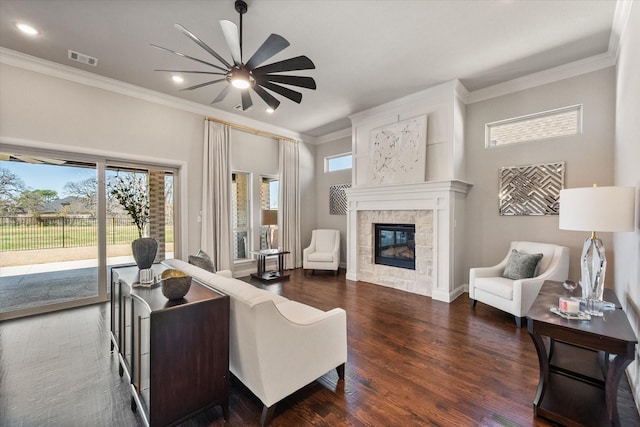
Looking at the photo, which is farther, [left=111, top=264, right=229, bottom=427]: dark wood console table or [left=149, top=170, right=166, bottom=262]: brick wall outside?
[left=149, top=170, right=166, bottom=262]: brick wall outside

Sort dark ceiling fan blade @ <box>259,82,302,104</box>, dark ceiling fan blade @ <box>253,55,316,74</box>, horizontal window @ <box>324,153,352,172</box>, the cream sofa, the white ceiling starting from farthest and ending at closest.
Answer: horizontal window @ <box>324,153,352,172</box> → dark ceiling fan blade @ <box>259,82,302,104</box> → the white ceiling → dark ceiling fan blade @ <box>253,55,316,74</box> → the cream sofa

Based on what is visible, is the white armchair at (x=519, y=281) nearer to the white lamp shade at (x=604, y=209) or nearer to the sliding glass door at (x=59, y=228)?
the white lamp shade at (x=604, y=209)

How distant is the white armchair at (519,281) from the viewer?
312cm

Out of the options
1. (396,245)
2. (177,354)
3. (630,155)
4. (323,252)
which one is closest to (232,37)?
(177,354)

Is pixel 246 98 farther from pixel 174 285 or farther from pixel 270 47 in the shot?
pixel 174 285

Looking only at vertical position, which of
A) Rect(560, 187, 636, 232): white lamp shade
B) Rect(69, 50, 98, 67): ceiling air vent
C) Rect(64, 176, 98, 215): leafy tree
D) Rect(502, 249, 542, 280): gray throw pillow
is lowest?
Rect(502, 249, 542, 280): gray throw pillow

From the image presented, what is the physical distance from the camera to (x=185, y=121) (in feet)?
15.4

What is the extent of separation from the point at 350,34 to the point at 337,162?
3.79m

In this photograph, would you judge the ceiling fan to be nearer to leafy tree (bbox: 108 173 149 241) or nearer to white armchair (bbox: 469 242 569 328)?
leafy tree (bbox: 108 173 149 241)

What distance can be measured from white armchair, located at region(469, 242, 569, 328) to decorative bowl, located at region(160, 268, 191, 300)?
3546mm

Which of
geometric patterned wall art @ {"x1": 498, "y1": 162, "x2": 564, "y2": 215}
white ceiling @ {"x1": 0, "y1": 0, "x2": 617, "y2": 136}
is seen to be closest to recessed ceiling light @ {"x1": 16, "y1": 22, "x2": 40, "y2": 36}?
white ceiling @ {"x1": 0, "y1": 0, "x2": 617, "y2": 136}

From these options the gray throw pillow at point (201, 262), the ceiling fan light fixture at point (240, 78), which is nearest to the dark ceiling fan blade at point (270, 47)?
the ceiling fan light fixture at point (240, 78)

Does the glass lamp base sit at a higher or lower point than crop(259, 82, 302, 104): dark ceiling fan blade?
lower

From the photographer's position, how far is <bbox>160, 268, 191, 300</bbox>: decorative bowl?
1633mm
